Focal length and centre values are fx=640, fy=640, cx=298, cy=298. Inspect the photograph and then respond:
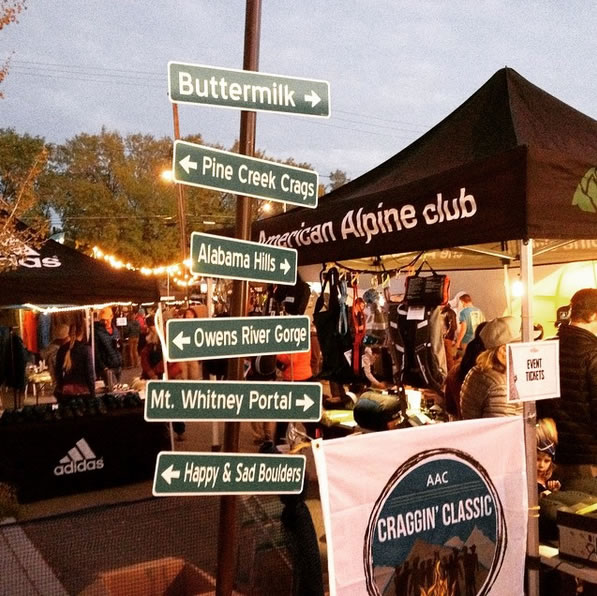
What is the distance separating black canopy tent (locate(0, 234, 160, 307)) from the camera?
700cm

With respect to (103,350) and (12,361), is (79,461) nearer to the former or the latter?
(12,361)

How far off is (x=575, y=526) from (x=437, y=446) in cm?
89

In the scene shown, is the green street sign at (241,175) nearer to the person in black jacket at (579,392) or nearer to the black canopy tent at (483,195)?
the black canopy tent at (483,195)

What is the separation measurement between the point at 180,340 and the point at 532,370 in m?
1.81

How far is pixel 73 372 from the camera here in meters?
8.62

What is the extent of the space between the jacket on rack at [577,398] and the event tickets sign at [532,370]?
69 centimetres

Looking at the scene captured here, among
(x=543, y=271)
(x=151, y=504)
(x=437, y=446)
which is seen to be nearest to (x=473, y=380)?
(x=437, y=446)

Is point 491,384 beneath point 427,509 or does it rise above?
above

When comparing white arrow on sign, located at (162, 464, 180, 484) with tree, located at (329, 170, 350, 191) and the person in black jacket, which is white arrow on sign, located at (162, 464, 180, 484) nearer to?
the person in black jacket

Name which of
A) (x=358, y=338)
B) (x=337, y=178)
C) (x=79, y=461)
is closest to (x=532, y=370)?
(x=358, y=338)

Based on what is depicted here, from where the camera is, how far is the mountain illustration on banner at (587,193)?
3.21 metres

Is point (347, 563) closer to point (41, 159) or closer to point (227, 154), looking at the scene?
point (227, 154)

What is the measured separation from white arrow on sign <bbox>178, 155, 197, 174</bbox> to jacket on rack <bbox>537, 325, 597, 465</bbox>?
2.65 m

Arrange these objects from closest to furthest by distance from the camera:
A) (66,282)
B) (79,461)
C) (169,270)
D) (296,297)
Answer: (296,297) < (79,461) < (66,282) < (169,270)
